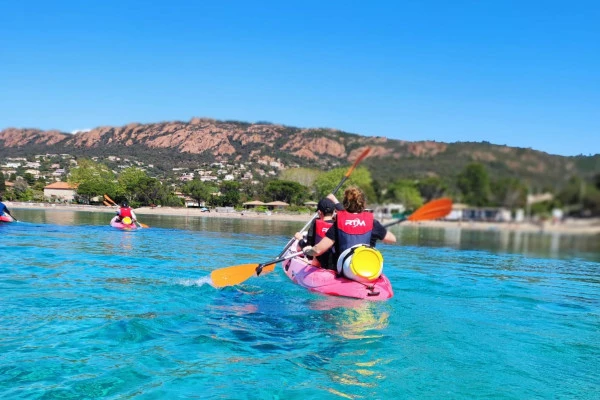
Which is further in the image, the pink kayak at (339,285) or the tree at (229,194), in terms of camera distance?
the tree at (229,194)

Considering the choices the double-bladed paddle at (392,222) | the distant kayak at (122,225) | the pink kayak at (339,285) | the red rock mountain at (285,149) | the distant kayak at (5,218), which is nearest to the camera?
the red rock mountain at (285,149)

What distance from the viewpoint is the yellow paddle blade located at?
8305 mm

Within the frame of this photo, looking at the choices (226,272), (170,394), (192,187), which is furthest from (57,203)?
(170,394)

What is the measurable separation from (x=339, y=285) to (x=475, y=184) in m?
2.89

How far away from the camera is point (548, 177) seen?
3701 millimetres

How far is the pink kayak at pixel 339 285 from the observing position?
709 cm

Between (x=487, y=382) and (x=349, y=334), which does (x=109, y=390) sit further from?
(x=487, y=382)

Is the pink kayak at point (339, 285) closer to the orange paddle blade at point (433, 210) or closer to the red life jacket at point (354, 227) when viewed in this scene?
the red life jacket at point (354, 227)

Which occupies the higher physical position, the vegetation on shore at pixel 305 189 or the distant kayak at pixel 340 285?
the vegetation on shore at pixel 305 189

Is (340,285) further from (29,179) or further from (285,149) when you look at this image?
(285,149)

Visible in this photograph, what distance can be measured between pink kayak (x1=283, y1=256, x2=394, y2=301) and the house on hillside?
77.1 meters

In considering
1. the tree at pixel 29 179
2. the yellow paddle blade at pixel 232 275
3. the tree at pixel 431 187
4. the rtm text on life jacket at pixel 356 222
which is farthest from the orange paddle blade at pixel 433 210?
the tree at pixel 29 179

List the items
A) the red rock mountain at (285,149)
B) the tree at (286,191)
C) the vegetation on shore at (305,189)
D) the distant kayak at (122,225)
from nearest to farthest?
the vegetation on shore at (305,189), the red rock mountain at (285,149), the distant kayak at (122,225), the tree at (286,191)

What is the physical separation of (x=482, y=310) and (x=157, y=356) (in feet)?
17.1
